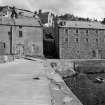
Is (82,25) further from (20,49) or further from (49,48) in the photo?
(20,49)

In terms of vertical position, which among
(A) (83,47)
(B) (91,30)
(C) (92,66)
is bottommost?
(C) (92,66)

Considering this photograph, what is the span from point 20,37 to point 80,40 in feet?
52.4

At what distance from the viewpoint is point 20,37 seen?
170ft

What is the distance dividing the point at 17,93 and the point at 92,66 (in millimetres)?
42007

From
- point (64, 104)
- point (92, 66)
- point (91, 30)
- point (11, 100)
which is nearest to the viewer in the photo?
point (64, 104)

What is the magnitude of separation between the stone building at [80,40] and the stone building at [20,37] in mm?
6763

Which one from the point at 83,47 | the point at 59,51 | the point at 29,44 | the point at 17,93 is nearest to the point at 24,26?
the point at 29,44

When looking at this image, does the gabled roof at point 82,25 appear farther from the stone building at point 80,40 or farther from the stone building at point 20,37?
the stone building at point 20,37

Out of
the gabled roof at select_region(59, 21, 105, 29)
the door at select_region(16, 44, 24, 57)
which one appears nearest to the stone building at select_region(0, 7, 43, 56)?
the door at select_region(16, 44, 24, 57)

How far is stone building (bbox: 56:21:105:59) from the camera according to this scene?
186 ft

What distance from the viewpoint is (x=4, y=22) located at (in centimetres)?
5106

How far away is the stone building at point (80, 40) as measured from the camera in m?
56.7

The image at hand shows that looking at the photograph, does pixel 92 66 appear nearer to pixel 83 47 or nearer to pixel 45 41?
pixel 83 47

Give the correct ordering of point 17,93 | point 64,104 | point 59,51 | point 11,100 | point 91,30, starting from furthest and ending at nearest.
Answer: point 91,30 → point 59,51 → point 17,93 → point 11,100 → point 64,104
